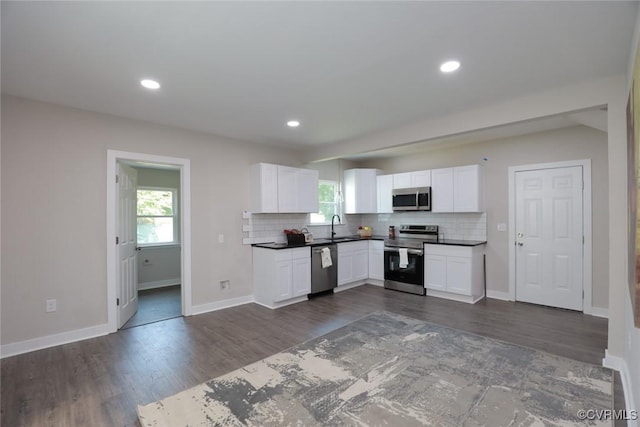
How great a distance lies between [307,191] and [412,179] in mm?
1955

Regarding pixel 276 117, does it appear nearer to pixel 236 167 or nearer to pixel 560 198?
pixel 236 167

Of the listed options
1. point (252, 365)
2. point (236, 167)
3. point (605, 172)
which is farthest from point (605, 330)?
point (236, 167)

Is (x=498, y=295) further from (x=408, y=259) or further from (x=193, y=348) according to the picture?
(x=193, y=348)

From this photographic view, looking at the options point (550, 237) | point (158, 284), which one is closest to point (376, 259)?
point (550, 237)

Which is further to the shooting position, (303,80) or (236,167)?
(236,167)

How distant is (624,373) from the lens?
96.3 inches

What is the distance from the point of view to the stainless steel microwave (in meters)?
5.36

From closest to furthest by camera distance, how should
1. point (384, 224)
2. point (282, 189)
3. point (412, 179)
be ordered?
point (282, 189) → point (412, 179) → point (384, 224)

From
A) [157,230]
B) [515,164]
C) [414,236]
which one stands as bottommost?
[414,236]

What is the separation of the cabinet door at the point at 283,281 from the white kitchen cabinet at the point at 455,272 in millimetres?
2262

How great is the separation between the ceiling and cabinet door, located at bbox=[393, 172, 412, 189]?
2.29 metres

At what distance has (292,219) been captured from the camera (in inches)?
216

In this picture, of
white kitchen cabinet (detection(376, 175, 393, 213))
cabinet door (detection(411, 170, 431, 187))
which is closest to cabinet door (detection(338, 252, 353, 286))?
white kitchen cabinet (detection(376, 175, 393, 213))

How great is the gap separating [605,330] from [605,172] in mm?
1979
